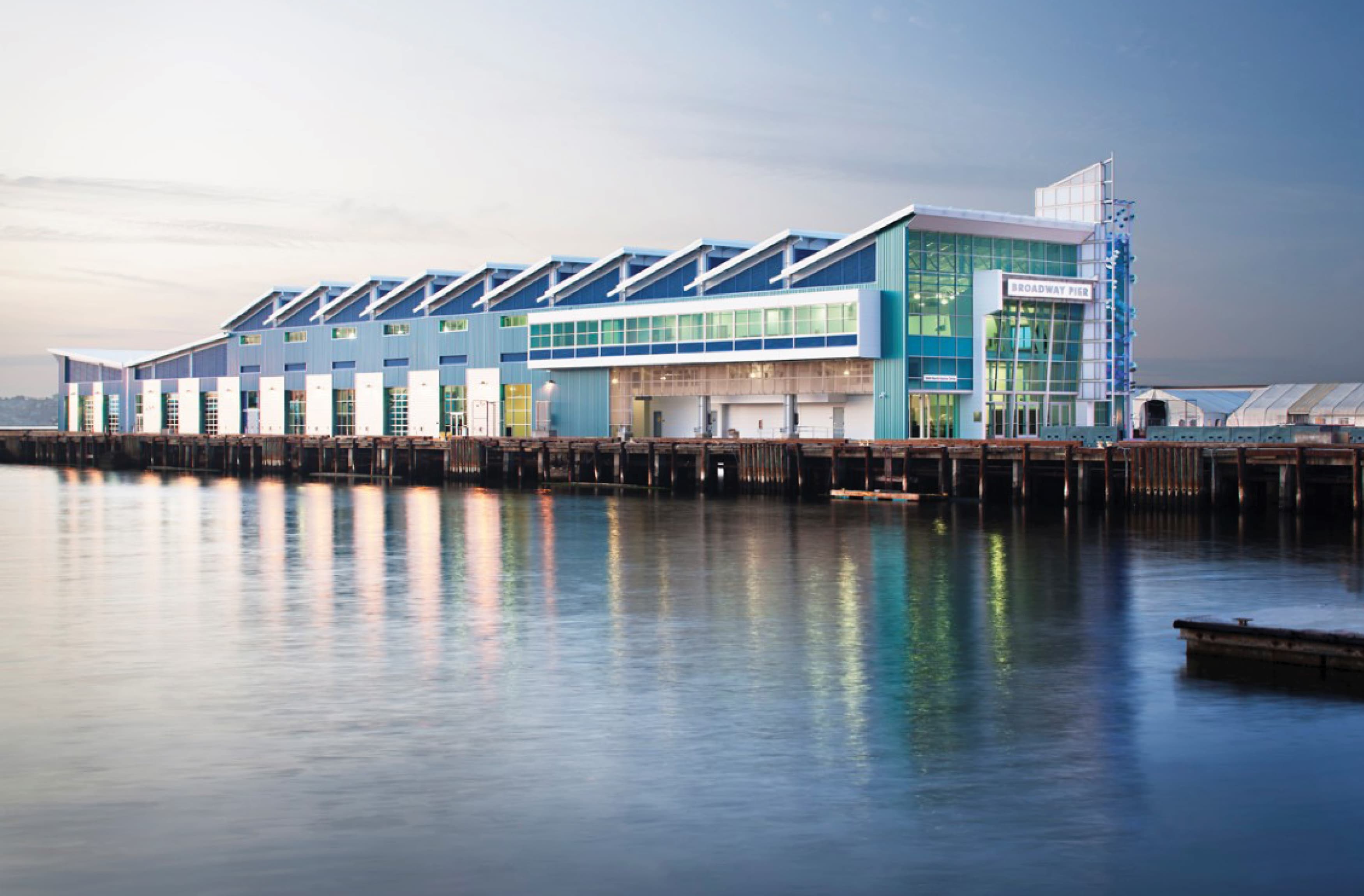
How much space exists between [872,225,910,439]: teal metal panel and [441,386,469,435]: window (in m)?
37.7

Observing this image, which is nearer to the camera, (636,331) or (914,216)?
(914,216)

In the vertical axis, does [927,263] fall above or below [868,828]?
above

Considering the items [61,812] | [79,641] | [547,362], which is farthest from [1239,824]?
[547,362]

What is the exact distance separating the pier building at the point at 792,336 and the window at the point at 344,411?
1150mm

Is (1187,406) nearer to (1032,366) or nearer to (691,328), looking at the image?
(1032,366)

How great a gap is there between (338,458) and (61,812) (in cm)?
9791

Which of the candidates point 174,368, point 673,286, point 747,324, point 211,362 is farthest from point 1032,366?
point 174,368

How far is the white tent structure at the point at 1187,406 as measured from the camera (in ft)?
318

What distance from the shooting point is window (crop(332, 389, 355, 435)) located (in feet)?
381

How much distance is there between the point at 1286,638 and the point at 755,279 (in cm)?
6310

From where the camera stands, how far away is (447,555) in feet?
146

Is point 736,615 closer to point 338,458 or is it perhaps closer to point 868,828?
point 868,828

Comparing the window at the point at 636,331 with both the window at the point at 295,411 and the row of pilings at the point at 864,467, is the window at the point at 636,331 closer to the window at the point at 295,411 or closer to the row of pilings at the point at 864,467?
the row of pilings at the point at 864,467

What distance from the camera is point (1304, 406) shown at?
9769cm
